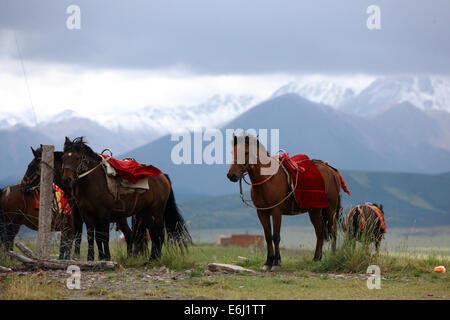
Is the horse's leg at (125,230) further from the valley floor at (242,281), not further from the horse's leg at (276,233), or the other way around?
the horse's leg at (276,233)

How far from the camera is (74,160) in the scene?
1235cm

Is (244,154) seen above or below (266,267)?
above

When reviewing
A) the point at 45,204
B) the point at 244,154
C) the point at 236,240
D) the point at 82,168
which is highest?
the point at 244,154

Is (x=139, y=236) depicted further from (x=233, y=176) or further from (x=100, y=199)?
(x=233, y=176)

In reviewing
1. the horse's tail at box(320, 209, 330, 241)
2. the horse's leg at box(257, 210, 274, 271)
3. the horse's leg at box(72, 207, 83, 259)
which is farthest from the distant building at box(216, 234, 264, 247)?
the horse's leg at box(257, 210, 274, 271)

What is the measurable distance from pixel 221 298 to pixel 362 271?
3.86 m

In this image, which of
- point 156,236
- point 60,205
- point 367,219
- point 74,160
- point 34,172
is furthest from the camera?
point 367,219

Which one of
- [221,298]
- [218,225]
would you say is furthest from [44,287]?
[218,225]

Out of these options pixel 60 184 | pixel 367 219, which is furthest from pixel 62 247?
pixel 367 219

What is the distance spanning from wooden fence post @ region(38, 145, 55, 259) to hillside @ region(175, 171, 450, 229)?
91.1 m

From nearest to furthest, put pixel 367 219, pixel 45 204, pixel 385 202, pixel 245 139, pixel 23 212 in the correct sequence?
pixel 45 204, pixel 245 139, pixel 367 219, pixel 23 212, pixel 385 202

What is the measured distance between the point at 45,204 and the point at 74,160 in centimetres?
95

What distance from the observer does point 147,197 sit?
13.5m
